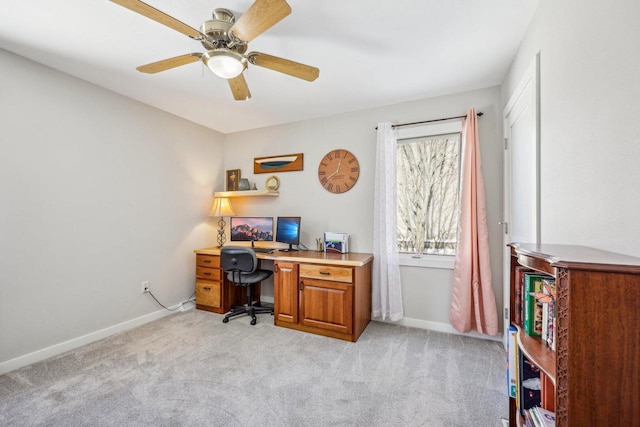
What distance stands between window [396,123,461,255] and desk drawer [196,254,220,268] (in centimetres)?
226

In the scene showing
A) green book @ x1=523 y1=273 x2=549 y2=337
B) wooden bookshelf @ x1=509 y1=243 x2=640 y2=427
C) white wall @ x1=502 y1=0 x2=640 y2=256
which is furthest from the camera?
green book @ x1=523 y1=273 x2=549 y2=337

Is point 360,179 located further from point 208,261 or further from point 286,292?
point 208,261

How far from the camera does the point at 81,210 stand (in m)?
2.50

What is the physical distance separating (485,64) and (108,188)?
3.76 m

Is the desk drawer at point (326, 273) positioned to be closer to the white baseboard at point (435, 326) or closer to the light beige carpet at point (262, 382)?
the light beige carpet at point (262, 382)

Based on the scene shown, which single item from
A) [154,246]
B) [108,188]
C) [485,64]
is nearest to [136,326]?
[154,246]

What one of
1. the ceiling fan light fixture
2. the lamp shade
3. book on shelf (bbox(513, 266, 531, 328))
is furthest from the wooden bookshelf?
the lamp shade

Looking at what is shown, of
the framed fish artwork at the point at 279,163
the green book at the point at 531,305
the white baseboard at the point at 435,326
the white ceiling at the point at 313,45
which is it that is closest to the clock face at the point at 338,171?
the framed fish artwork at the point at 279,163

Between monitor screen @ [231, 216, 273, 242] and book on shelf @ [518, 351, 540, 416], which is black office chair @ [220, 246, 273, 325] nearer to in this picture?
monitor screen @ [231, 216, 273, 242]

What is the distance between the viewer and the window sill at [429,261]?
277 cm

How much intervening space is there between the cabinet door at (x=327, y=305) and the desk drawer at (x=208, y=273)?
123 centimetres

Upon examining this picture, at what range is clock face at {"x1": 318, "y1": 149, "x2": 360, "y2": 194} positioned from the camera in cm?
321

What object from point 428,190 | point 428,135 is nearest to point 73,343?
point 428,190

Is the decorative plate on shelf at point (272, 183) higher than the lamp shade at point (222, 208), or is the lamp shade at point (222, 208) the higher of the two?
the decorative plate on shelf at point (272, 183)
